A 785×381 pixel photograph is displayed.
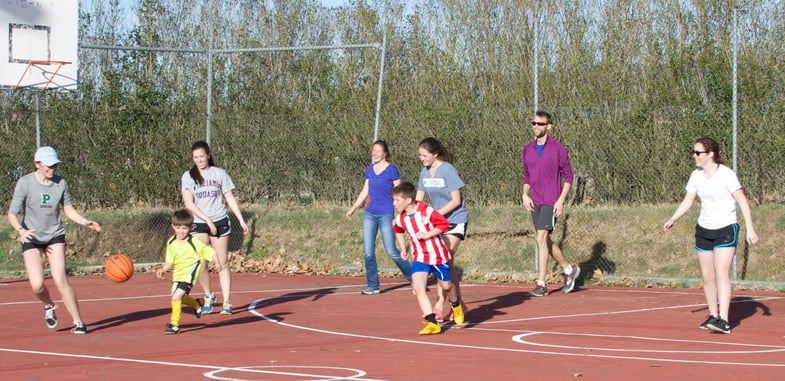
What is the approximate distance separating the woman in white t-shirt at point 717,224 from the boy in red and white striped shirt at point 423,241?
2.51 metres

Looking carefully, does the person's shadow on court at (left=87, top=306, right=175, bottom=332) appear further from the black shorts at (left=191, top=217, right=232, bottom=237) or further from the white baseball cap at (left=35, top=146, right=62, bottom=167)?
the white baseball cap at (left=35, top=146, right=62, bottom=167)

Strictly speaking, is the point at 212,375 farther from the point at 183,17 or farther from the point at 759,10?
the point at 183,17

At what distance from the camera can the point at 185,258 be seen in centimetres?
1021

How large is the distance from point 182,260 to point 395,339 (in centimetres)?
230

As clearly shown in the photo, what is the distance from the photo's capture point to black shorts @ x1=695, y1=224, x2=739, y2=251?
9.77m

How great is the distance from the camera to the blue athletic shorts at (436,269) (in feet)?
32.6

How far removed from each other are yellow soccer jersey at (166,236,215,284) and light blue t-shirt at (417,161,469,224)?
2.54 meters

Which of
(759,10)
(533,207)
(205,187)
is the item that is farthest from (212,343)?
(759,10)

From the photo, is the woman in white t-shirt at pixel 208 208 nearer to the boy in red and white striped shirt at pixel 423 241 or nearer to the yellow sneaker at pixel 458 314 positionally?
the boy in red and white striped shirt at pixel 423 241

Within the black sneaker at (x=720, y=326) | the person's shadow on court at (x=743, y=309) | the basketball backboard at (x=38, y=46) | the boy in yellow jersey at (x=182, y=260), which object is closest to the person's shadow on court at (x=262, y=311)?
the boy in yellow jersey at (x=182, y=260)

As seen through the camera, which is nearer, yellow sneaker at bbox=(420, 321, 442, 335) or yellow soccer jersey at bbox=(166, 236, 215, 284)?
yellow sneaker at bbox=(420, 321, 442, 335)

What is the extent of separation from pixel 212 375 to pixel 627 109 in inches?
471

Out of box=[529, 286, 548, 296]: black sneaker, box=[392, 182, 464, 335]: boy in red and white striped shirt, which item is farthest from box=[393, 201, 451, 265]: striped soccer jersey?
box=[529, 286, 548, 296]: black sneaker

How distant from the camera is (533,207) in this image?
13.2 metres
